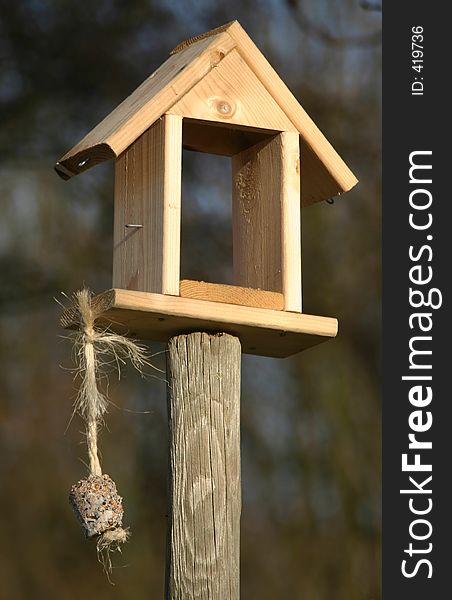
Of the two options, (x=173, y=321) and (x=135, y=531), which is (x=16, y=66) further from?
(x=173, y=321)

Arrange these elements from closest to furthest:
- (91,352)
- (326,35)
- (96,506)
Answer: (96,506)
(91,352)
(326,35)

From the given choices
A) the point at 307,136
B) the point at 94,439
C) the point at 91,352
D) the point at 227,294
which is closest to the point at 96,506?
the point at 94,439

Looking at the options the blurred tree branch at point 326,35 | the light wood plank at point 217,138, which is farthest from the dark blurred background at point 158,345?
the light wood plank at point 217,138

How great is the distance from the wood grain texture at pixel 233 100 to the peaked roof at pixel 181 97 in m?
0.01

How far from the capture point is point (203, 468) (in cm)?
376

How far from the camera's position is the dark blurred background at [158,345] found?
24.2 feet

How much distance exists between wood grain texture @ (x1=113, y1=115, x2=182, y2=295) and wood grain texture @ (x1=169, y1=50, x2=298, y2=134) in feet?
0.24

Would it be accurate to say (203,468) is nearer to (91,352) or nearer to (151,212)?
(91,352)

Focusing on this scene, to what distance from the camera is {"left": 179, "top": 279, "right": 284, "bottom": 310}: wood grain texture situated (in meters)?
3.77

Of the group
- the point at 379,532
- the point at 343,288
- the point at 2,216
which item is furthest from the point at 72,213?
the point at 379,532

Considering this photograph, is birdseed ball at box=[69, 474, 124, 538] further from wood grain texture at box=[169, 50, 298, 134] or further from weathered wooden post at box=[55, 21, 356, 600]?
wood grain texture at box=[169, 50, 298, 134]

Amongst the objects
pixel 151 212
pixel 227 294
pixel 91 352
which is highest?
pixel 151 212

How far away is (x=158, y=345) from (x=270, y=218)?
3.71 meters

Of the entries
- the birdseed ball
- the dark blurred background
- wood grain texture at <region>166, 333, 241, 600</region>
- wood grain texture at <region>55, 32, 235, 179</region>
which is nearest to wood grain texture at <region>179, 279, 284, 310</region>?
wood grain texture at <region>166, 333, 241, 600</region>
